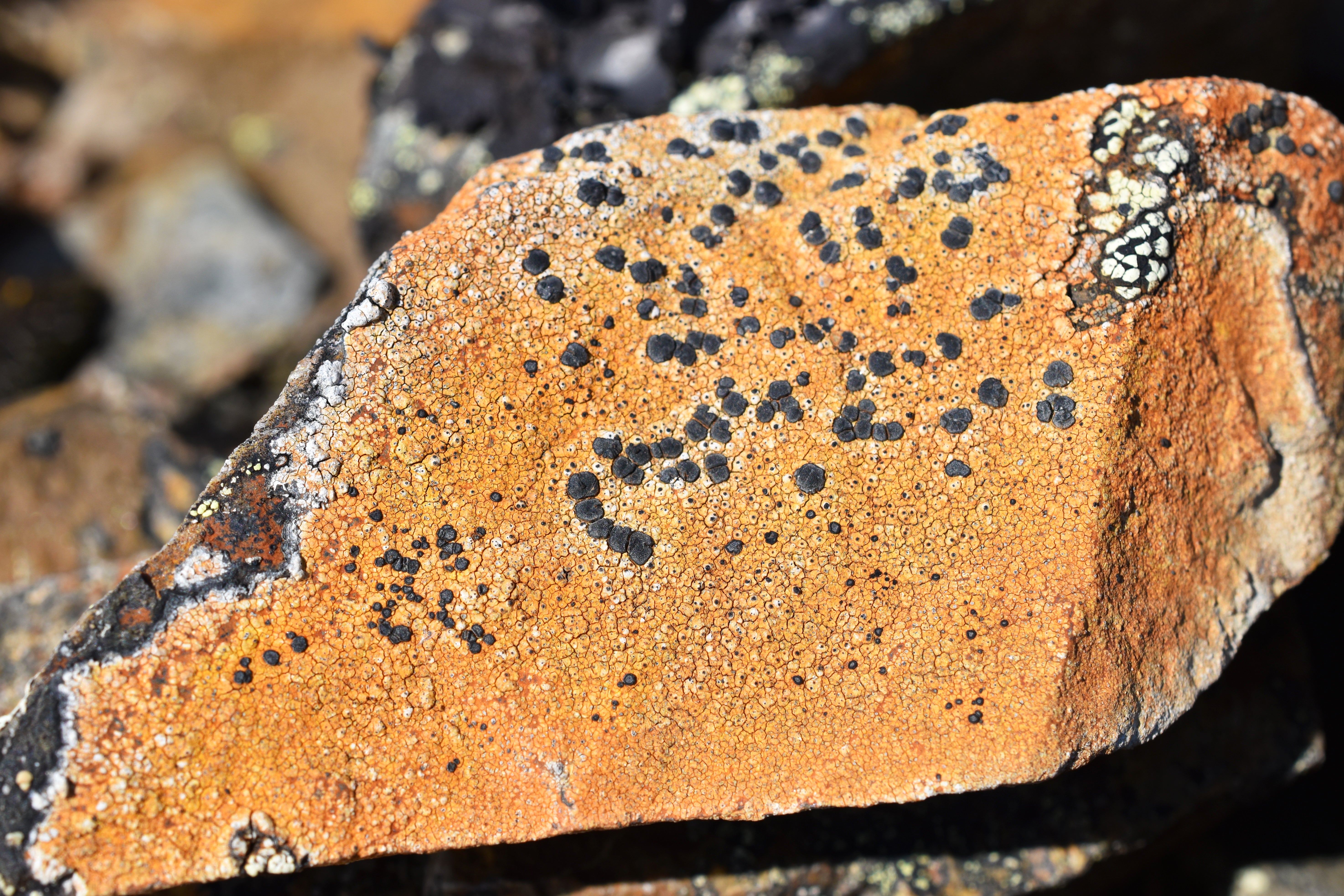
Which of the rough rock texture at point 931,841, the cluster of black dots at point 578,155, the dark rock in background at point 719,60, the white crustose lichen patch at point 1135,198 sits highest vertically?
the dark rock in background at point 719,60

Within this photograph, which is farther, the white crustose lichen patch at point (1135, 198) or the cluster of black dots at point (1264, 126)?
the cluster of black dots at point (1264, 126)

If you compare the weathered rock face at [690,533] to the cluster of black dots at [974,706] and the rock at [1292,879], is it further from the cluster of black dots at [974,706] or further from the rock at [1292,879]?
the rock at [1292,879]

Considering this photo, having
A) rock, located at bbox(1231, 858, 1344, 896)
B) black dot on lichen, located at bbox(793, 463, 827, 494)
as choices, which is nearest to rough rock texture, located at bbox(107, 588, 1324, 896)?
rock, located at bbox(1231, 858, 1344, 896)

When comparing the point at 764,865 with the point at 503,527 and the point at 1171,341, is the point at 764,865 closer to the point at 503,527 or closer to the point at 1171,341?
the point at 503,527

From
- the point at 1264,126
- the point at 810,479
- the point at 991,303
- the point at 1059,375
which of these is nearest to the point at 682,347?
the point at 810,479

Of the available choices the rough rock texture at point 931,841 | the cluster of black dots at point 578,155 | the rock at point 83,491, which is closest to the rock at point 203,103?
the rock at point 83,491

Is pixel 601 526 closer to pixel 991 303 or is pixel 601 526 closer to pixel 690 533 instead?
pixel 690 533

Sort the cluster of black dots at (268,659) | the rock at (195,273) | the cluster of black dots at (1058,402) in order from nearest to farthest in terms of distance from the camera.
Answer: the cluster of black dots at (268,659), the cluster of black dots at (1058,402), the rock at (195,273)
